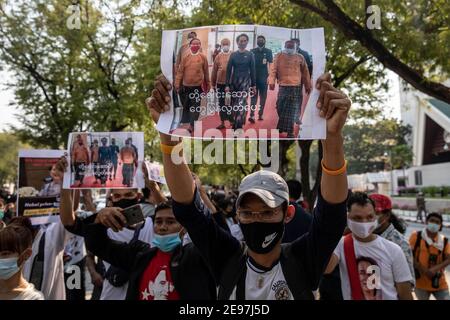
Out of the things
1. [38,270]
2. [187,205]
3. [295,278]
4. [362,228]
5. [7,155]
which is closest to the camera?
[295,278]

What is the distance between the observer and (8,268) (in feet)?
8.67

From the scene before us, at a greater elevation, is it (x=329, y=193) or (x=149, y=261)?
(x=329, y=193)

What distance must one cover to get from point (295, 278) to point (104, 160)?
8.06 feet

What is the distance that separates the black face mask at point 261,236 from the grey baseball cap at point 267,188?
11 cm

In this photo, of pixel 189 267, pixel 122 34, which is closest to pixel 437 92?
pixel 189 267

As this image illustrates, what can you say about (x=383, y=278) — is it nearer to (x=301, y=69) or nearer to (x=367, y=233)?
(x=367, y=233)

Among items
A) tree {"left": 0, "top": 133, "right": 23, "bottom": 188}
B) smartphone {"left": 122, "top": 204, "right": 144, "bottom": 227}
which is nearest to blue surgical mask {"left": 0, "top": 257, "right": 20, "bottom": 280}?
smartphone {"left": 122, "top": 204, "right": 144, "bottom": 227}

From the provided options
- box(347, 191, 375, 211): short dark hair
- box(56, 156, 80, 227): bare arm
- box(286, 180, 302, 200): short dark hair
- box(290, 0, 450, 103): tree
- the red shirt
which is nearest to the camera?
the red shirt

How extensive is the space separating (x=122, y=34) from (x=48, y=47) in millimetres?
2505

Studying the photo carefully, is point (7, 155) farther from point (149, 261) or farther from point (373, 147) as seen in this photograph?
point (373, 147)

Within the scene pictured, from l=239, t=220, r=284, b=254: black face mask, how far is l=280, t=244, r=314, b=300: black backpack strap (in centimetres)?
10

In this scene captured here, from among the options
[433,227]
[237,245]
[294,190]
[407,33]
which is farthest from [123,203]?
[407,33]

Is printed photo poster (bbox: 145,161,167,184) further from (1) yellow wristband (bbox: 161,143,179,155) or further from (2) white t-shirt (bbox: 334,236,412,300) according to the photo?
(1) yellow wristband (bbox: 161,143,179,155)

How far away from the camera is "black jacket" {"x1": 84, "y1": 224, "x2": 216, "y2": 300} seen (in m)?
2.64
